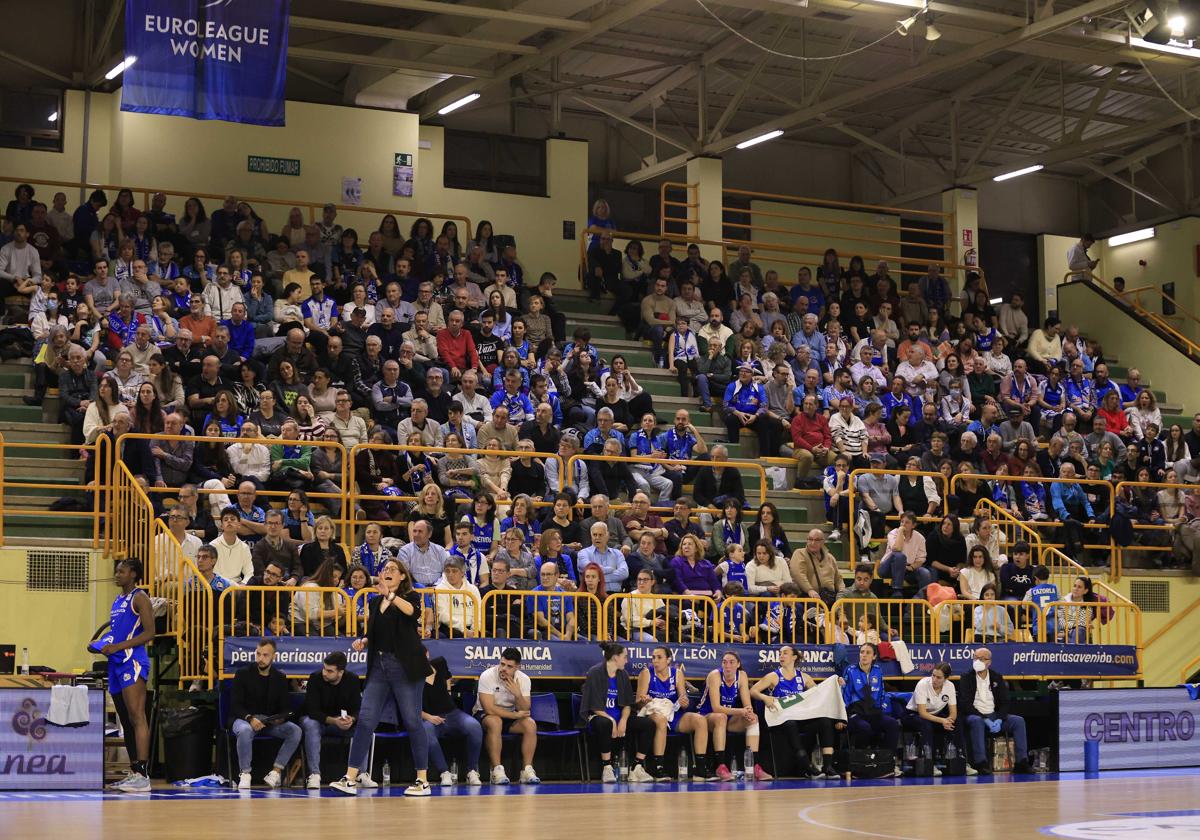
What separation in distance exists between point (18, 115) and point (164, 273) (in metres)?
4.88

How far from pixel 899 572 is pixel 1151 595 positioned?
5.44m

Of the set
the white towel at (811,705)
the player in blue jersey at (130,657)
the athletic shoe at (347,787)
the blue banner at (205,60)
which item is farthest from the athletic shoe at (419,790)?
the blue banner at (205,60)

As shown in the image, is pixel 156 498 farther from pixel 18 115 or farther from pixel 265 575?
pixel 18 115

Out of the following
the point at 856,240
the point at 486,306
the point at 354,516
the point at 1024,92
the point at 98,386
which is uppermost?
the point at 1024,92

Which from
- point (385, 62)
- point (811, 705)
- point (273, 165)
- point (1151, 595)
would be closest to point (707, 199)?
point (385, 62)

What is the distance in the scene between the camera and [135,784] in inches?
511

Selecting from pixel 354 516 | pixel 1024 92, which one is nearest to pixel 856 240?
pixel 1024 92

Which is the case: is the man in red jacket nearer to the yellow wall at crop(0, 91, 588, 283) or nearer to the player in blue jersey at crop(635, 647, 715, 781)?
the player in blue jersey at crop(635, 647, 715, 781)

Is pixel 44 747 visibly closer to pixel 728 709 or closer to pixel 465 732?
pixel 465 732

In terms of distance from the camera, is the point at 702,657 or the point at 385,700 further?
the point at 702,657

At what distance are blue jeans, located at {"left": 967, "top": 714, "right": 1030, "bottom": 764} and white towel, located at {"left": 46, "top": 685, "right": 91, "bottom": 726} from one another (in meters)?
8.50

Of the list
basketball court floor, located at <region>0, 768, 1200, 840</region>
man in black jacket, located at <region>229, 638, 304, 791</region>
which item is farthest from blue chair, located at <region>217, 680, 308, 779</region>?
basketball court floor, located at <region>0, 768, 1200, 840</region>

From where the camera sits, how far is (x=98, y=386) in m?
17.2

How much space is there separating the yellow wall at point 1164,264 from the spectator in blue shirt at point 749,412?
12.1 m
